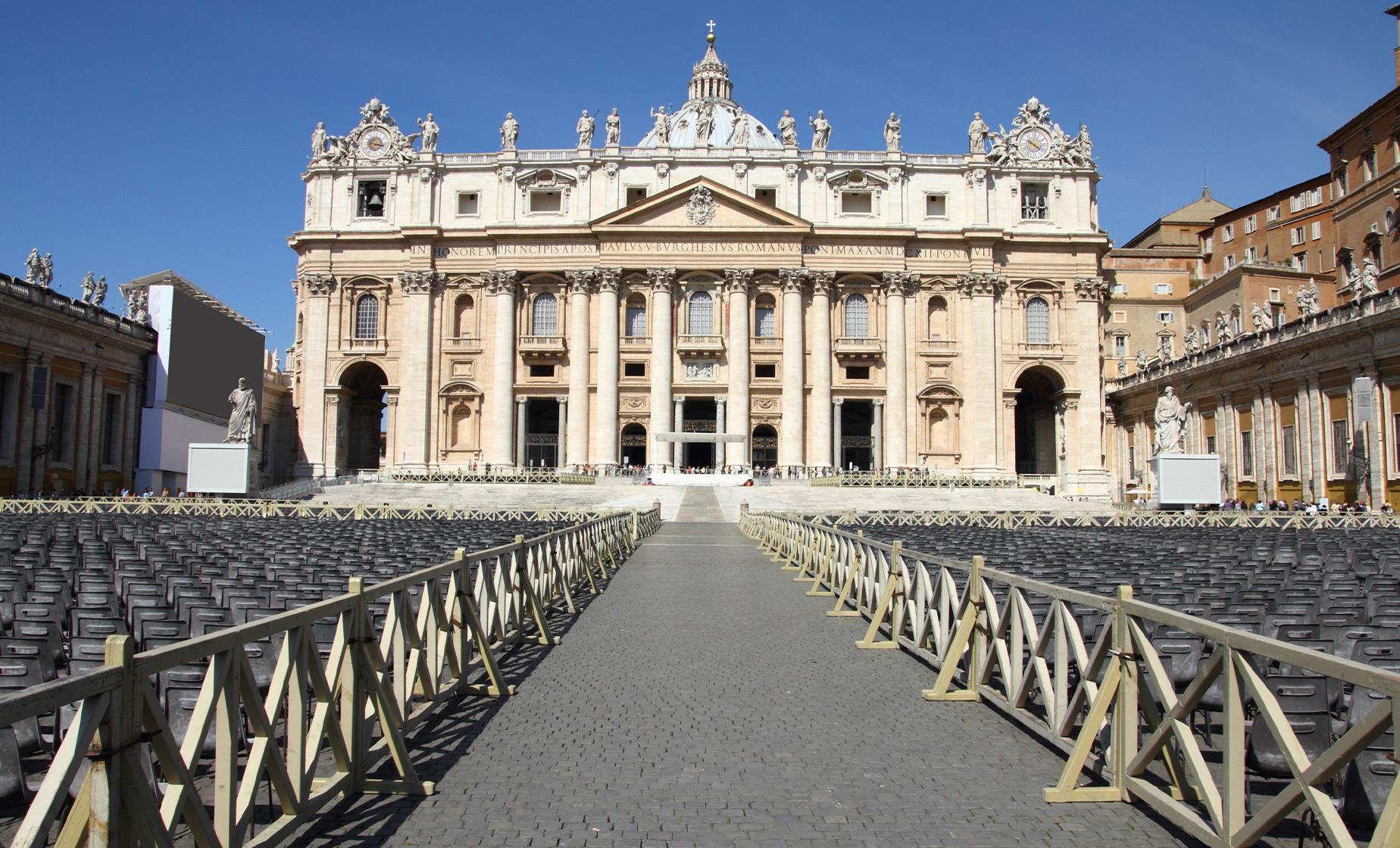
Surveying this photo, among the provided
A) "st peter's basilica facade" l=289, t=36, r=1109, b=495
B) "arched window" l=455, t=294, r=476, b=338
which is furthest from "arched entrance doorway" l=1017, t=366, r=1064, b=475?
"arched window" l=455, t=294, r=476, b=338

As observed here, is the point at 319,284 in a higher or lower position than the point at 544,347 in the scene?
higher

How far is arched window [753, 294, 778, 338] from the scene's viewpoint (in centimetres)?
6412

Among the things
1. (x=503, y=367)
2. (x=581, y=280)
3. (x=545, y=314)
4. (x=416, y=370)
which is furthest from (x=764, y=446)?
(x=416, y=370)

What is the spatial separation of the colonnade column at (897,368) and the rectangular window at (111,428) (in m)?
41.4

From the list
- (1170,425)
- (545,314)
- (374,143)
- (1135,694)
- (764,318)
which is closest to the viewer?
(1135,694)

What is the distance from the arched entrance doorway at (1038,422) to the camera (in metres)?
66.3

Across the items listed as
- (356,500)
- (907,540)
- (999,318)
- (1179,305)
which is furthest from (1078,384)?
(907,540)

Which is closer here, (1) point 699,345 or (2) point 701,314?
(1) point 699,345

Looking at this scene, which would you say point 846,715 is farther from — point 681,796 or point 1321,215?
point 1321,215

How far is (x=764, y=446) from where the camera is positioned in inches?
2534

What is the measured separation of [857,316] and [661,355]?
13.1 meters

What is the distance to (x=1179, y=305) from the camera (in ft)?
233

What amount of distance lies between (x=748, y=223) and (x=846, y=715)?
5626cm

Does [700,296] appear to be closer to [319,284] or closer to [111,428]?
[319,284]
